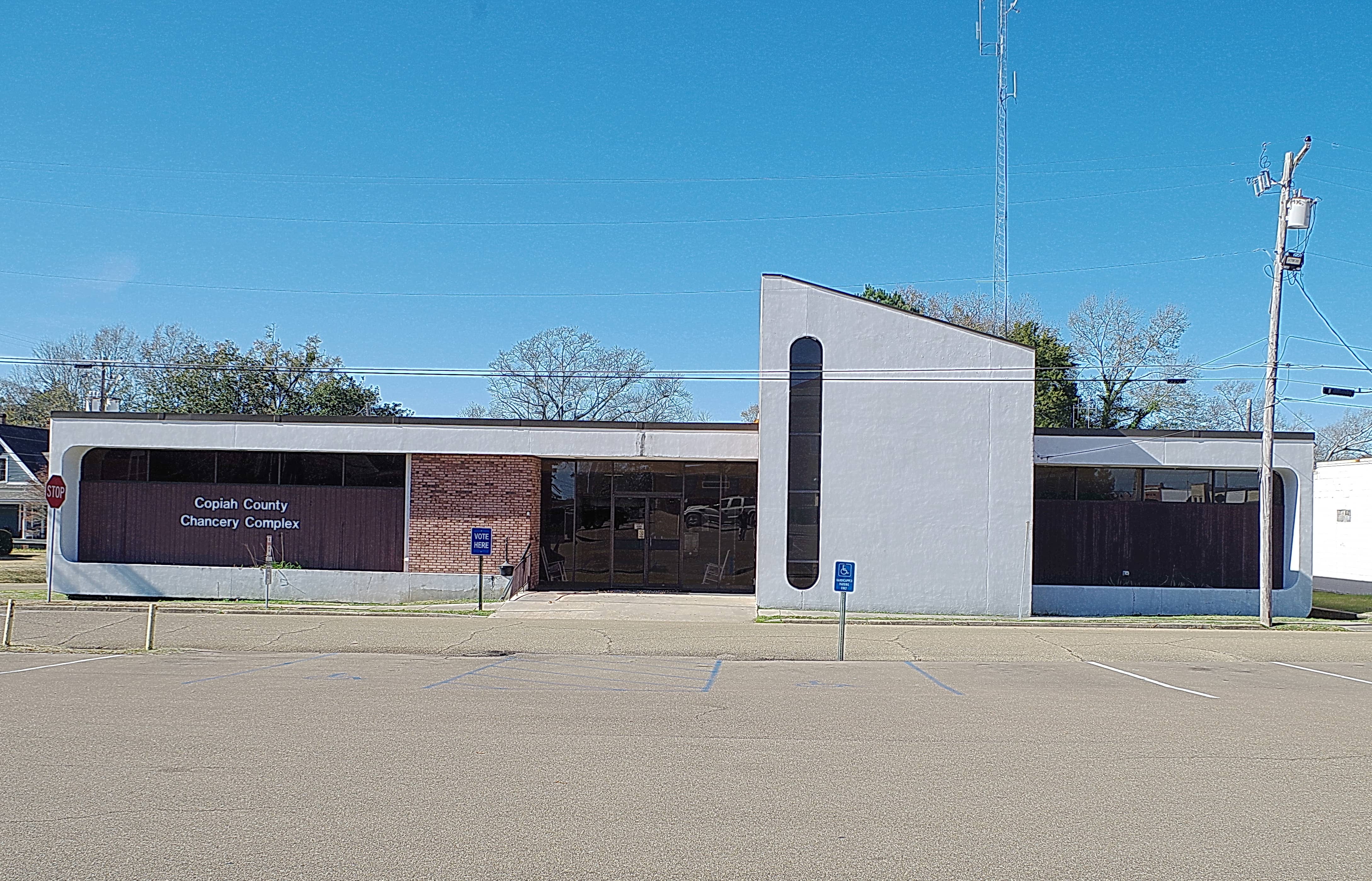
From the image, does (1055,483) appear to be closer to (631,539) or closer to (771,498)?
(771,498)

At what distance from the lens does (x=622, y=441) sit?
24.9 meters

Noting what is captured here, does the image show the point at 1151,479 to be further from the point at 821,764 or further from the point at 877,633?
the point at 821,764

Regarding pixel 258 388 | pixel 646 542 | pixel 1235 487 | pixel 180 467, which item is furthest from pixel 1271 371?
pixel 258 388

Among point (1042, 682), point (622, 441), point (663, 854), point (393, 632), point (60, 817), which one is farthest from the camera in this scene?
point (622, 441)

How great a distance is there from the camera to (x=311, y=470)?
2605 cm

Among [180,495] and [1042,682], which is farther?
[180,495]

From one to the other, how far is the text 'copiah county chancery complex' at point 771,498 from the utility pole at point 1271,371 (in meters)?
2.12

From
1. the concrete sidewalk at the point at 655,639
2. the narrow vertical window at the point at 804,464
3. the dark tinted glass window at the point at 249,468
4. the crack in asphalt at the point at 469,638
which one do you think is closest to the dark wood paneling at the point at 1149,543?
the concrete sidewalk at the point at 655,639

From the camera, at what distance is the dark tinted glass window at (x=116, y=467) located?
86.0 feet

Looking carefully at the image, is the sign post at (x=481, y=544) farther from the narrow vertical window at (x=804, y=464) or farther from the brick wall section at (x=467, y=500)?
the narrow vertical window at (x=804, y=464)

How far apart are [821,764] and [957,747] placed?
1.47 m

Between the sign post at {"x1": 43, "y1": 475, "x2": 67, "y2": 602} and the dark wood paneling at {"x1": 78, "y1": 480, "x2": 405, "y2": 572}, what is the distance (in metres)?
1.18

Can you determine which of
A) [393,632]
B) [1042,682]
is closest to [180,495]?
[393,632]

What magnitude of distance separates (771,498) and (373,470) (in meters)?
10.1
